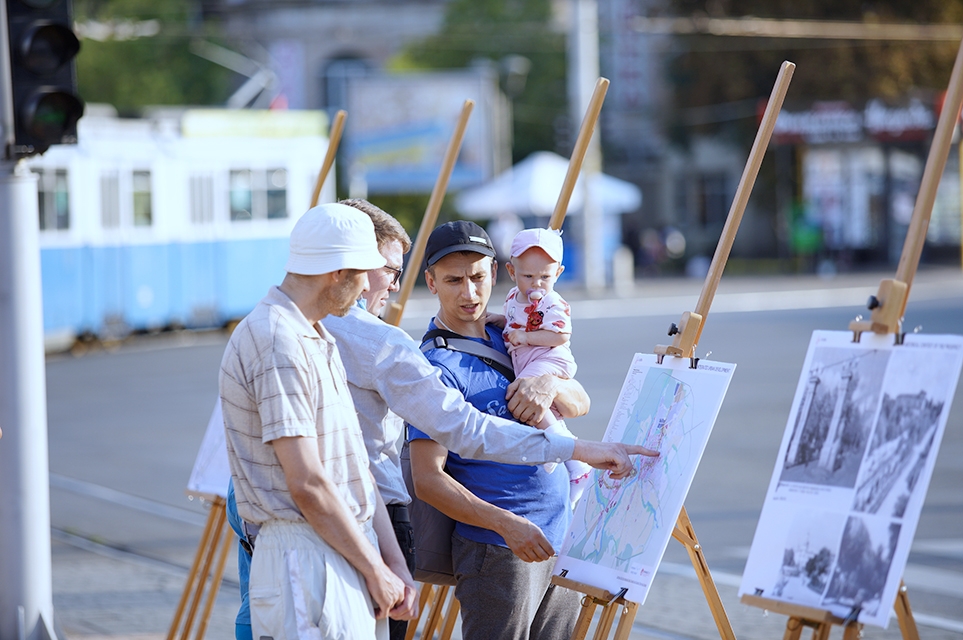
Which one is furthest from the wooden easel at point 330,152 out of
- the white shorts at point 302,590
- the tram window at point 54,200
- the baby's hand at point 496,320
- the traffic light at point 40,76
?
the tram window at point 54,200

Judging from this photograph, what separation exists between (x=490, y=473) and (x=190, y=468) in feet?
24.7

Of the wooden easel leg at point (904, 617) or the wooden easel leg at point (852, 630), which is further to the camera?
the wooden easel leg at point (904, 617)

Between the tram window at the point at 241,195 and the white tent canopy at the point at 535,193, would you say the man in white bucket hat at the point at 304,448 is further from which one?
the white tent canopy at the point at 535,193

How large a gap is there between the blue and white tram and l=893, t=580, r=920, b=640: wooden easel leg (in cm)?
1665

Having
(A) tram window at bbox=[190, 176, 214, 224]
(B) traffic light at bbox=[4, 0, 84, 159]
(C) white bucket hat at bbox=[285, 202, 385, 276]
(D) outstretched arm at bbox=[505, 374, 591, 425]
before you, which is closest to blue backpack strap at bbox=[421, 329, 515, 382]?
(D) outstretched arm at bbox=[505, 374, 591, 425]

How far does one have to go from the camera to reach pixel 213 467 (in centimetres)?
557

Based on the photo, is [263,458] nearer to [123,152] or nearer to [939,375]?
[939,375]

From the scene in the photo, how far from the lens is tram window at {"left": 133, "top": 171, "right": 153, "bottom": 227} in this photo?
2149 cm

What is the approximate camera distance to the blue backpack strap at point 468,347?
13.1ft

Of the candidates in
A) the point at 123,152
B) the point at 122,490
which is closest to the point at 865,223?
the point at 123,152

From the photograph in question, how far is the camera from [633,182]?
50031mm

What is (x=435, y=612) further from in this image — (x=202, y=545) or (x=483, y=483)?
(x=202, y=545)

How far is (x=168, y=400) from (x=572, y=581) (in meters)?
11.8

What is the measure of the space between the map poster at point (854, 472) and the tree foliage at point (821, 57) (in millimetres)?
37239
